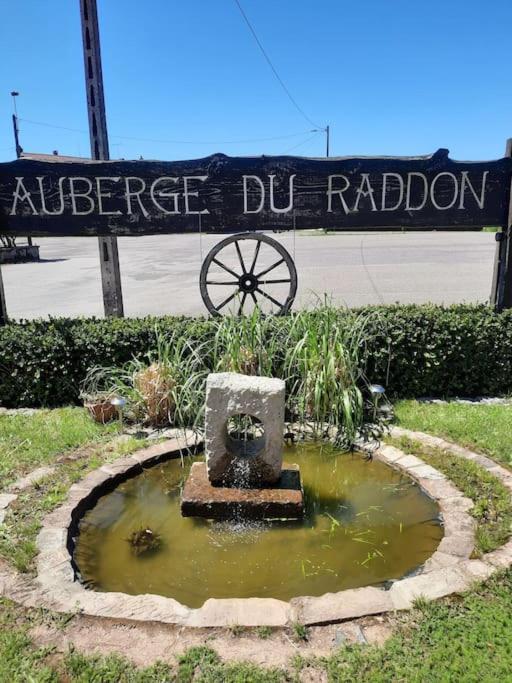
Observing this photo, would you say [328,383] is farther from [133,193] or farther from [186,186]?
[133,193]

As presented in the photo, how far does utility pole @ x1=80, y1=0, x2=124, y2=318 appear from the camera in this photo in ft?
17.6

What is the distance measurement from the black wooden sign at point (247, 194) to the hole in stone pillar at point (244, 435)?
2031mm

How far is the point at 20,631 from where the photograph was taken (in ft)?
7.52

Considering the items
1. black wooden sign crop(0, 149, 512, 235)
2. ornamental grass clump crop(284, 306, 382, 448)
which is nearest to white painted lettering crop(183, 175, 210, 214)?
black wooden sign crop(0, 149, 512, 235)

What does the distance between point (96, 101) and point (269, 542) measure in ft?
15.0

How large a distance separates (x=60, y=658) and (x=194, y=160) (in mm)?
4159

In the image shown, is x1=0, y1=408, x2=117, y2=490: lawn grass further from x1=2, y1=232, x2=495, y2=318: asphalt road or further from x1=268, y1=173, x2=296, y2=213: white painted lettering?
x1=2, y1=232, x2=495, y2=318: asphalt road

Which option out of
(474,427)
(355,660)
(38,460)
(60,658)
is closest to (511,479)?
(474,427)

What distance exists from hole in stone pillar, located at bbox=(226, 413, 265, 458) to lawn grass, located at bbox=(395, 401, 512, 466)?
117 cm

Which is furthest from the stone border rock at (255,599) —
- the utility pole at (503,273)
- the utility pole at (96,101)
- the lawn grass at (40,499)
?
the utility pole at (96,101)

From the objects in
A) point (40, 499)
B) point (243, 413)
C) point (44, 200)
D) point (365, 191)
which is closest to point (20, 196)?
point (44, 200)

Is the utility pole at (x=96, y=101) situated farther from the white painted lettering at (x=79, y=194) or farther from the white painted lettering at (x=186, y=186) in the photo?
the white painted lettering at (x=186, y=186)

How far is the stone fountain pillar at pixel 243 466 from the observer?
322 centimetres

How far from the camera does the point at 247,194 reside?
17.1 feet
